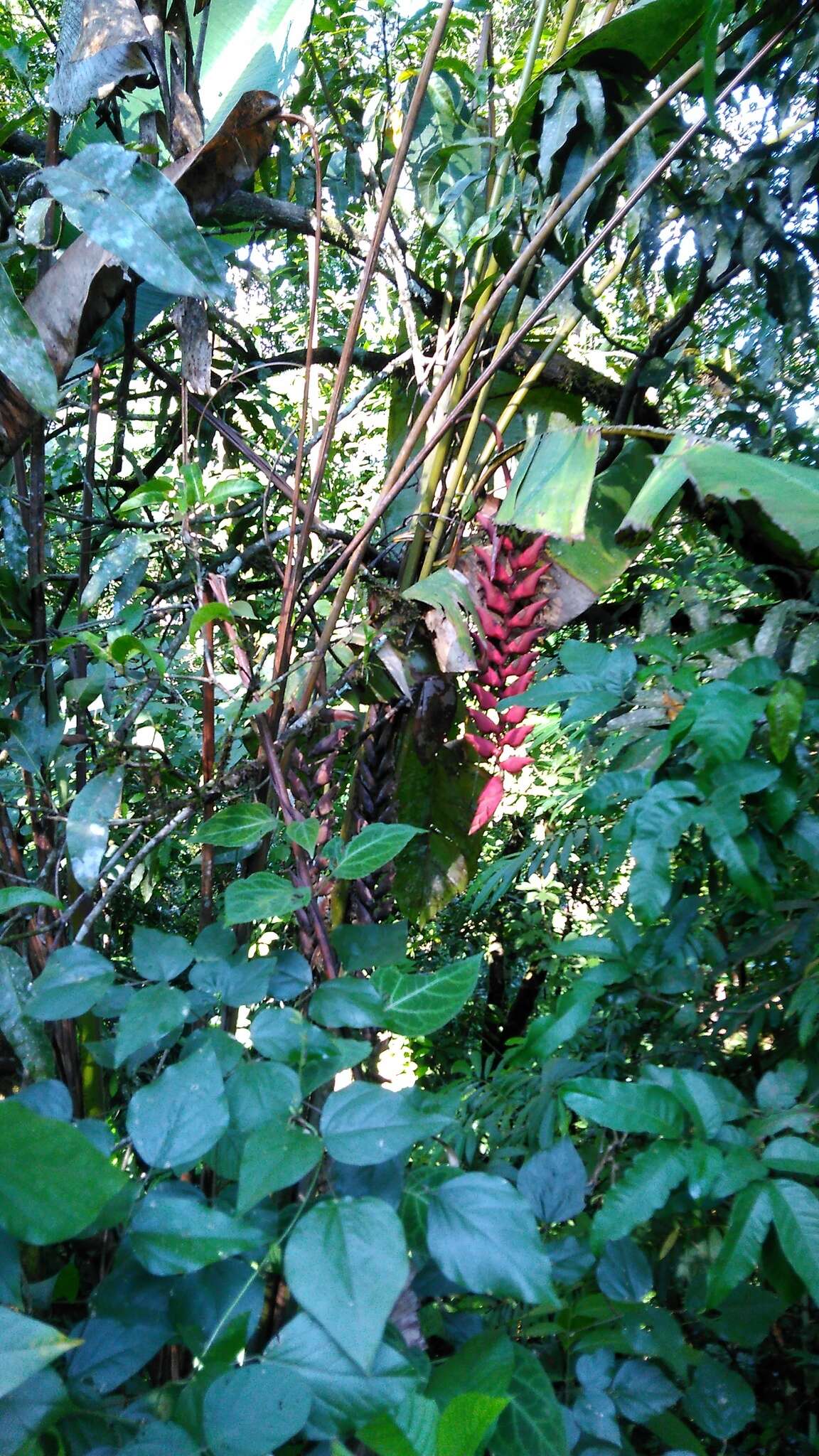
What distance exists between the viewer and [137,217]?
22.8 inches

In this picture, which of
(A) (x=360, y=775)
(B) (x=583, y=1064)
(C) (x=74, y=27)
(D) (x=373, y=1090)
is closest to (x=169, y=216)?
(C) (x=74, y=27)

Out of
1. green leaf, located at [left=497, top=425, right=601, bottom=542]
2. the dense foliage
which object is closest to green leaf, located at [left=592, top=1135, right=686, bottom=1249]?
the dense foliage

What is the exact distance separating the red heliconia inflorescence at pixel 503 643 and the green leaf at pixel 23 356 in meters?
0.43

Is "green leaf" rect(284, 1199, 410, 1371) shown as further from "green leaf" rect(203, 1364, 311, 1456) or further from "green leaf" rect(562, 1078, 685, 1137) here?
"green leaf" rect(562, 1078, 685, 1137)

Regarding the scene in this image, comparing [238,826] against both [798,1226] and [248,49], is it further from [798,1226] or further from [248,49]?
[248,49]

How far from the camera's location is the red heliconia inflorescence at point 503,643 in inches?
32.2

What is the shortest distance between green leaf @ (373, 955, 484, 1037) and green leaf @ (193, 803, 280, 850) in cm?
11

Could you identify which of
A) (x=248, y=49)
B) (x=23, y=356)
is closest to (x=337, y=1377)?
(x=23, y=356)

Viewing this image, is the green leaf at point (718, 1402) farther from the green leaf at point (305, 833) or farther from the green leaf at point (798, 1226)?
the green leaf at point (305, 833)

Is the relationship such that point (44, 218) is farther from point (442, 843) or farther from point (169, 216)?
point (442, 843)

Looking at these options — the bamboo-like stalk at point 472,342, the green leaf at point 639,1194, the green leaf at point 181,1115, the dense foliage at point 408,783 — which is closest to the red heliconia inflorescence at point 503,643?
the dense foliage at point 408,783

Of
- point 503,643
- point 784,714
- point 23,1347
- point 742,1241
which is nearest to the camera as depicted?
point 23,1347

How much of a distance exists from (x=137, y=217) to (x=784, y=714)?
1.81 ft

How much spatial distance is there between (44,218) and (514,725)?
0.58 m
